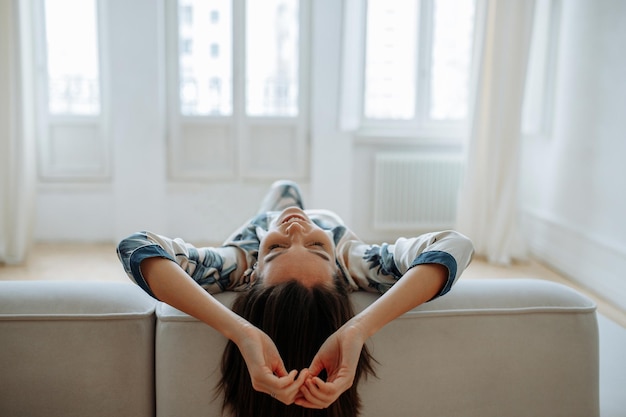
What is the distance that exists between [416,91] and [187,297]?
11.3 ft

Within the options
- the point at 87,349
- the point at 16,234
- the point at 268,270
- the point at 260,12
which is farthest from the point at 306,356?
the point at 260,12

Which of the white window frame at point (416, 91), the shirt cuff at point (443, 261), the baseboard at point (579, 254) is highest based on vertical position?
the white window frame at point (416, 91)

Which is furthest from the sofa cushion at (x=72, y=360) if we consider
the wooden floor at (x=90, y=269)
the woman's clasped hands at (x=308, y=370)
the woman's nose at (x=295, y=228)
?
the wooden floor at (x=90, y=269)

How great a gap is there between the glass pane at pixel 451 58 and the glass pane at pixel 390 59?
0.15 m

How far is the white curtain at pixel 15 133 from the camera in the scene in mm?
3660

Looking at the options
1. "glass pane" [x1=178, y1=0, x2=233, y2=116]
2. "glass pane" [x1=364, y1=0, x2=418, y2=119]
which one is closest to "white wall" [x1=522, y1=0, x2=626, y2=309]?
"glass pane" [x1=364, y1=0, x2=418, y2=119]

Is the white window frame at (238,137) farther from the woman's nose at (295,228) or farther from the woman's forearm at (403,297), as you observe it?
the woman's forearm at (403,297)

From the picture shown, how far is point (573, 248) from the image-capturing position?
374 cm

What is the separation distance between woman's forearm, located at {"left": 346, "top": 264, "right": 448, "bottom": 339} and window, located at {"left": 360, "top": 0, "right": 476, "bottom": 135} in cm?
312

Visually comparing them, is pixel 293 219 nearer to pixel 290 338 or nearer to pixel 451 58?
pixel 290 338

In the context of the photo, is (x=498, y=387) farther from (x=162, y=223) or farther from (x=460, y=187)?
(x=162, y=223)

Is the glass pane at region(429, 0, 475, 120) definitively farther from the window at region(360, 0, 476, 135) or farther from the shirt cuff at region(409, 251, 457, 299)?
the shirt cuff at region(409, 251, 457, 299)

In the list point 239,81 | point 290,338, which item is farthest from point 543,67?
point 290,338

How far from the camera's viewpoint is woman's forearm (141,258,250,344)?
128 cm
